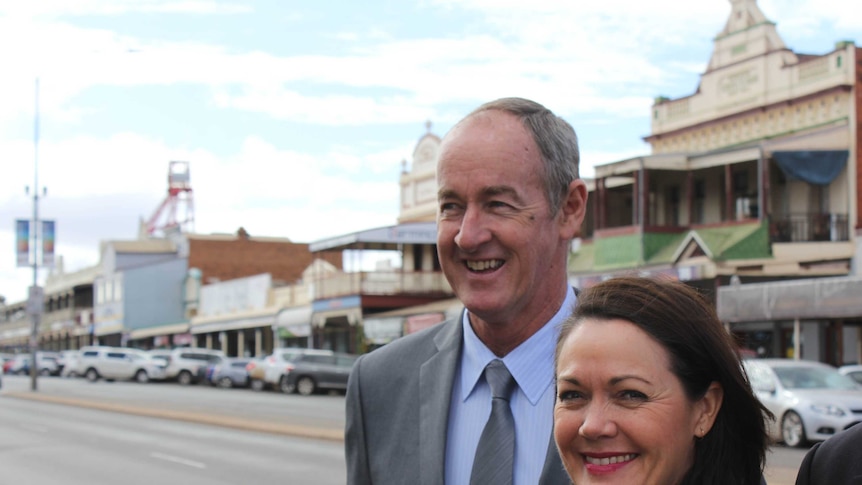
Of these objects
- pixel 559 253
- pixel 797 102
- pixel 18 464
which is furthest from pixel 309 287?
pixel 559 253

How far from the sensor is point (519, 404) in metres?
3.04

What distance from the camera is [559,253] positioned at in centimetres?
323

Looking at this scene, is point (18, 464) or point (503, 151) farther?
point (18, 464)

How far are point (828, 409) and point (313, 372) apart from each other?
23720mm

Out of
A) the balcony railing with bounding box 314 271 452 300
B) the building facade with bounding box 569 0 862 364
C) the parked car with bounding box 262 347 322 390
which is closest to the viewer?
the building facade with bounding box 569 0 862 364

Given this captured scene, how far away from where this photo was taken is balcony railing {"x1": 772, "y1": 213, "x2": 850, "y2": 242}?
99.3 feet

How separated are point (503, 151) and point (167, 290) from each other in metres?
78.5

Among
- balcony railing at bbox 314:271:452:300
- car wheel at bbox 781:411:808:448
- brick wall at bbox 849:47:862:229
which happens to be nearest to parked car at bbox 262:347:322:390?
balcony railing at bbox 314:271:452:300

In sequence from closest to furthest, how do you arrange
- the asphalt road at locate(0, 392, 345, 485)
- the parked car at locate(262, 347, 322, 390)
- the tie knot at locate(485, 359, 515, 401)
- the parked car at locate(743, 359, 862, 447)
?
1. the tie knot at locate(485, 359, 515, 401)
2. the asphalt road at locate(0, 392, 345, 485)
3. the parked car at locate(743, 359, 862, 447)
4. the parked car at locate(262, 347, 322, 390)

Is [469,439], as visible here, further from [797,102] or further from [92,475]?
[797,102]

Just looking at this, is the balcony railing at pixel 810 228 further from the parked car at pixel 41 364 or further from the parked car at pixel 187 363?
the parked car at pixel 41 364

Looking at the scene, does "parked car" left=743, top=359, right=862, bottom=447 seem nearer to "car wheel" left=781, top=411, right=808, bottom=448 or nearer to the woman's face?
"car wheel" left=781, top=411, right=808, bottom=448

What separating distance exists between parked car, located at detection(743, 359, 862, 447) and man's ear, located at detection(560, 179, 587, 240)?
1459 cm

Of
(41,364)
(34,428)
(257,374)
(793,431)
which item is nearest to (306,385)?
(257,374)
